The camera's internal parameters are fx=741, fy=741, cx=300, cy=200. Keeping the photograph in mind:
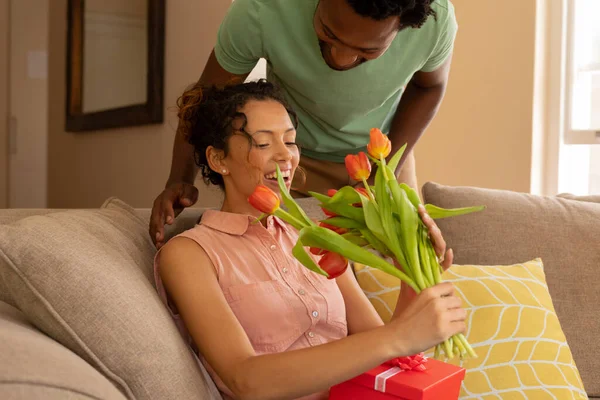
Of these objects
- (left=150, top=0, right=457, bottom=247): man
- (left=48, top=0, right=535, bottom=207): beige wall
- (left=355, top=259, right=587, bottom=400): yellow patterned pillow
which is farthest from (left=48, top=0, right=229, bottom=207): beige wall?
(left=355, top=259, right=587, bottom=400): yellow patterned pillow

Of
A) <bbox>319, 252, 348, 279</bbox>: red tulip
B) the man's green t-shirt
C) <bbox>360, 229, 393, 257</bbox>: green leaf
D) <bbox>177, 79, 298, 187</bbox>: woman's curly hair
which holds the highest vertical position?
the man's green t-shirt

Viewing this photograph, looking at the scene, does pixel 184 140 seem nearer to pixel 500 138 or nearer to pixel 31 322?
pixel 31 322

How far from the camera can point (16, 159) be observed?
211 inches

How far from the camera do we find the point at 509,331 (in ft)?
5.21

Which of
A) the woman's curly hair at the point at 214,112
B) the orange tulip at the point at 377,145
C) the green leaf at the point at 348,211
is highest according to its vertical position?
the woman's curly hair at the point at 214,112

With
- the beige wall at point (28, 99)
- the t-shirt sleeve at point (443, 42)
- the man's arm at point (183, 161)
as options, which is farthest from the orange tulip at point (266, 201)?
the beige wall at point (28, 99)

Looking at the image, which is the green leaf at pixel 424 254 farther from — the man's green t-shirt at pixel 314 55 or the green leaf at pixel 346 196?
the man's green t-shirt at pixel 314 55

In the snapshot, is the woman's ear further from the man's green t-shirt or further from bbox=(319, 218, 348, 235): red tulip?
bbox=(319, 218, 348, 235): red tulip

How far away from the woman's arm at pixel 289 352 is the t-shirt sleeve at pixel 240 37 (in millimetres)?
660

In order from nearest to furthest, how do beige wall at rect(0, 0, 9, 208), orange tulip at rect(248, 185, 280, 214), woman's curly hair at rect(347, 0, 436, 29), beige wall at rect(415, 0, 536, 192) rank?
orange tulip at rect(248, 185, 280, 214) < woman's curly hair at rect(347, 0, 436, 29) < beige wall at rect(415, 0, 536, 192) < beige wall at rect(0, 0, 9, 208)

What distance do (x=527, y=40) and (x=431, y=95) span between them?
1.04 metres

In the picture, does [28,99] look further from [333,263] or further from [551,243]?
[333,263]

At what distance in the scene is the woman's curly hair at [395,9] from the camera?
132 cm

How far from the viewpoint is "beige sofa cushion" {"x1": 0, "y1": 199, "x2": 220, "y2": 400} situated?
3.54 ft
